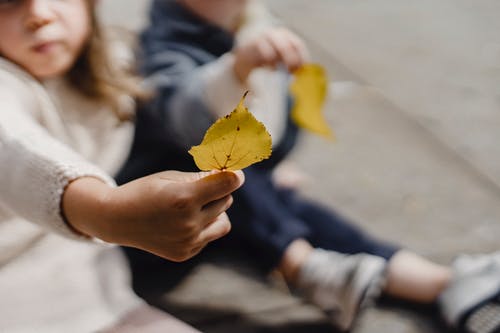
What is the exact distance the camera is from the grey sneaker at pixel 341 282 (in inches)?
36.2

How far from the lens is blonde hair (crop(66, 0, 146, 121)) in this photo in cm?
88

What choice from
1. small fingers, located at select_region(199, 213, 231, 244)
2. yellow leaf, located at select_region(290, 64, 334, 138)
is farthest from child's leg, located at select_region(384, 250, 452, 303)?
small fingers, located at select_region(199, 213, 231, 244)

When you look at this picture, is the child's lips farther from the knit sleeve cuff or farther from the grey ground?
the grey ground

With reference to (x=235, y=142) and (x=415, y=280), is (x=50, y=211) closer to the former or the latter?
(x=235, y=142)

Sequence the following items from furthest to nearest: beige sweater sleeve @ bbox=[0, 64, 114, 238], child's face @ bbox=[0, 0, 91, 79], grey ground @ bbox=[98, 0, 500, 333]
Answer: grey ground @ bbox=[98, 0, 500, 333] → child's face @ bbox=[0, 0, 91, 79] → beige sweater sleeve @ bbox=[0, 64, 114, 238]

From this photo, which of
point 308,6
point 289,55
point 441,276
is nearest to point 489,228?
point 441,276

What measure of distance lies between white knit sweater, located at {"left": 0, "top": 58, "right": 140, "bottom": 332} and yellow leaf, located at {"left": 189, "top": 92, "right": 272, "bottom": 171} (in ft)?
0.54

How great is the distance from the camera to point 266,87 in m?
1.07

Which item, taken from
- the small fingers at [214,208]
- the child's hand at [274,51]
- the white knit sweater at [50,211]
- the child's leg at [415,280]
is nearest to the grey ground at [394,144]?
the child's leg at [415,280]

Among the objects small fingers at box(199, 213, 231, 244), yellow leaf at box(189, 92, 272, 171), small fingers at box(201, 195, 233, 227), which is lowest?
small fingers at box(199, 213, 231, 244)

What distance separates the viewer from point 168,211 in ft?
1.72

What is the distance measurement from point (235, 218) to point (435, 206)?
0.36 meters

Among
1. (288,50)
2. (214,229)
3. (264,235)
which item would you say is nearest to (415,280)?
(264,235)

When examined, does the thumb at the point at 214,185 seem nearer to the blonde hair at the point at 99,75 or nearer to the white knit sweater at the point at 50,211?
the white knit sweater at the point at 50,211
